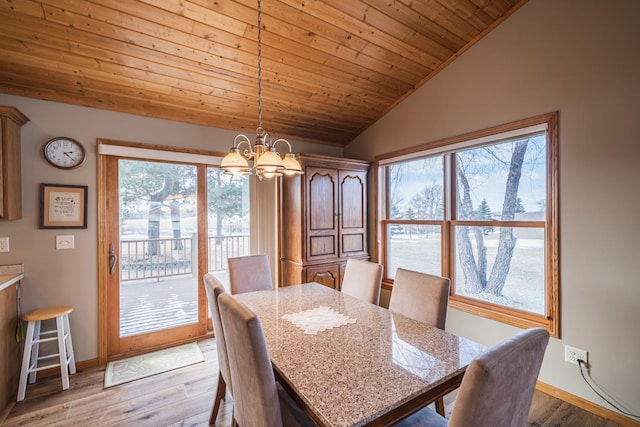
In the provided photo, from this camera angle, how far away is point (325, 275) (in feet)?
11.0

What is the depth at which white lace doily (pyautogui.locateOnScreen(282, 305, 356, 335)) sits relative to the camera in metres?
1.61

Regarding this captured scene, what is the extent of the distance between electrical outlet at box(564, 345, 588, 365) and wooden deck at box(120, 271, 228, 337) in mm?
3315

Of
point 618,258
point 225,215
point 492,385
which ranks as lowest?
point 492,385

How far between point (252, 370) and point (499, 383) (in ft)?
2.62

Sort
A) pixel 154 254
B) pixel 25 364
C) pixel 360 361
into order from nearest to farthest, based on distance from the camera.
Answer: pixel 360 361 → pixel 25 364 → pixel 154 254

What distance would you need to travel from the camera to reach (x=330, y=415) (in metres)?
0.91

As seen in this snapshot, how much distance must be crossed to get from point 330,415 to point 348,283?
1587mm

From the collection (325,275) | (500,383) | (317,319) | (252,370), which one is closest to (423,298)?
(317,319)

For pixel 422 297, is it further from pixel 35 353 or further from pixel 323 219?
pixel 35 353

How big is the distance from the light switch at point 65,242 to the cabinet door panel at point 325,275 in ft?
7.09

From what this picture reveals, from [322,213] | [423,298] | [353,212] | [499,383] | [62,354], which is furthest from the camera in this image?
[353,212]

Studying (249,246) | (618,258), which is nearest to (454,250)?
(618,258)

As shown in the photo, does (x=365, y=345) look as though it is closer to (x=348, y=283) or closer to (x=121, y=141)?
(x=348, y=283)

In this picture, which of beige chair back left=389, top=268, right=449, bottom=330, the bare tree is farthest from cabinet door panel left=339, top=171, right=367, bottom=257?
beige chair back left=389, top=268, right=449, bottom=330
